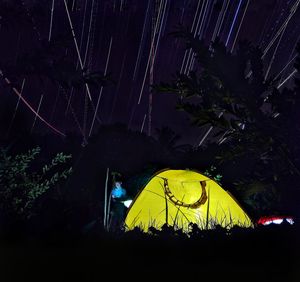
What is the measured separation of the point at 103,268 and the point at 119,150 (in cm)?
1932

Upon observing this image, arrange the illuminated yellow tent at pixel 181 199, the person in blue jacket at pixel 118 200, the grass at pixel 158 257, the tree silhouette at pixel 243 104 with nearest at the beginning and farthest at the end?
the grass at pixel 158 257
the tree silhouette at pixel 243 104
the person in blue jacket at pixel 118 200
the illuminated yellow tent at pixel 181 199

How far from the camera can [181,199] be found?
8.72 metres

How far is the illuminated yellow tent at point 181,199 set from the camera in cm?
850

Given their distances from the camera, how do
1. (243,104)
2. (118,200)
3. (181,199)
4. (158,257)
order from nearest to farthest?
(158,257)
(243,104)
(118,200)
(181,199)

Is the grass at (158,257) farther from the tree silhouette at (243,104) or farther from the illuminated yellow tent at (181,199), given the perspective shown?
the illuminated yellow tent at (181,199)

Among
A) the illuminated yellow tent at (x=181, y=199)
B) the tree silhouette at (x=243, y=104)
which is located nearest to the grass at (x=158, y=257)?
the tree silhouette at (x=243, y=104)

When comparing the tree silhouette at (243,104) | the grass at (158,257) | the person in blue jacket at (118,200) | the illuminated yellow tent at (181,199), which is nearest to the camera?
the grass at (158,257)

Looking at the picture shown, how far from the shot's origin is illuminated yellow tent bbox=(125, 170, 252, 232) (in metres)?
8.50

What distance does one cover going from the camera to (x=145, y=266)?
139 inches

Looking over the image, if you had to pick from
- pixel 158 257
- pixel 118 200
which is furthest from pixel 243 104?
pixel 118 200

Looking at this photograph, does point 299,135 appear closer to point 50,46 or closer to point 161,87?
point 161,87

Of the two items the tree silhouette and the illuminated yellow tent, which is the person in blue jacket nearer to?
the illuminated yellow tent

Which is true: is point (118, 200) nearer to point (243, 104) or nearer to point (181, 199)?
point (181, 199)

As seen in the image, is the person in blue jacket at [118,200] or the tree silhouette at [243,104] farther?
the person in blue jacket at [118,200]
